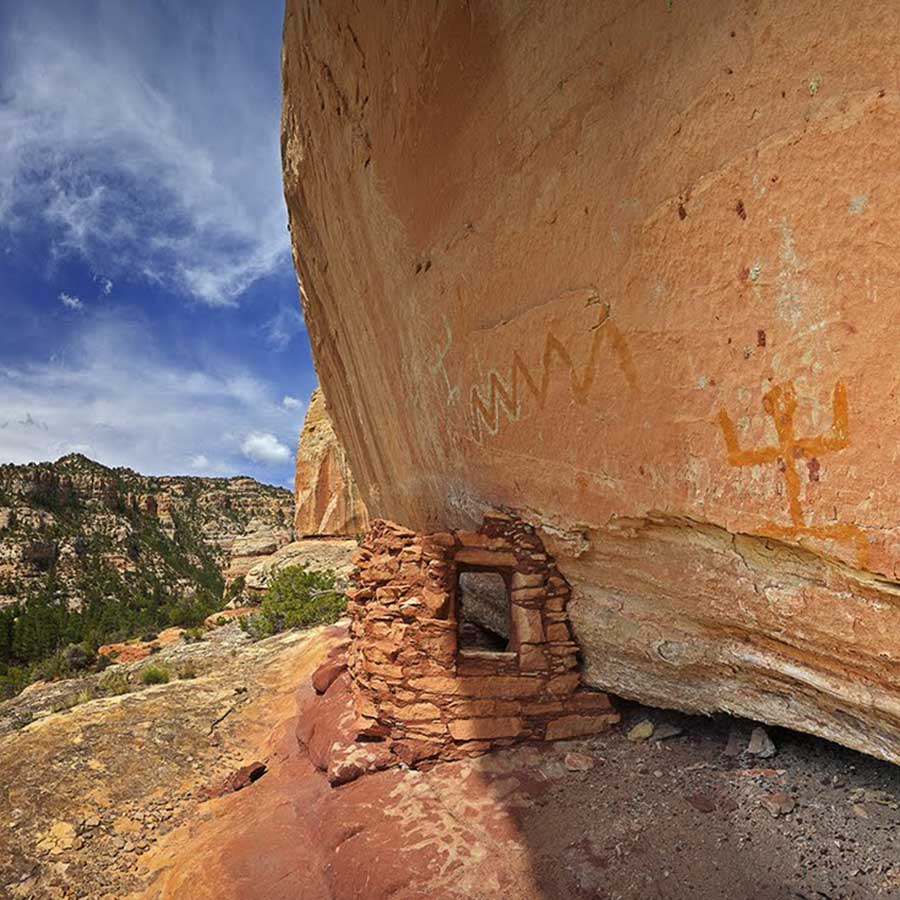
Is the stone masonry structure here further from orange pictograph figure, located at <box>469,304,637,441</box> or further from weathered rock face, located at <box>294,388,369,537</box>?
weathered rock face, located at <box>294,388,369,537</box>

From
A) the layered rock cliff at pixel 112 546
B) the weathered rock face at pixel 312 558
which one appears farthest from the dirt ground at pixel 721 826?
the layered rock cliff at pixel 112 546

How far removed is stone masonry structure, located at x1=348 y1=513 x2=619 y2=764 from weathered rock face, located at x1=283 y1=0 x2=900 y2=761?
28 cm

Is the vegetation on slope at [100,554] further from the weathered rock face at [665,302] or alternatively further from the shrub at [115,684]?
the weathered rock face at [665,302]

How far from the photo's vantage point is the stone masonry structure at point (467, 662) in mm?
4613

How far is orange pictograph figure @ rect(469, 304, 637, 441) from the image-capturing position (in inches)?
140

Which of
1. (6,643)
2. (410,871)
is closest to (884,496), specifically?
(410,871)

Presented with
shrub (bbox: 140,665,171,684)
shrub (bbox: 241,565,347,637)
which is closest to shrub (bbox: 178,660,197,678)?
shrub (bbox: 140,665,171,684)

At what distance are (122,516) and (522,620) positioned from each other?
59471 millimetres

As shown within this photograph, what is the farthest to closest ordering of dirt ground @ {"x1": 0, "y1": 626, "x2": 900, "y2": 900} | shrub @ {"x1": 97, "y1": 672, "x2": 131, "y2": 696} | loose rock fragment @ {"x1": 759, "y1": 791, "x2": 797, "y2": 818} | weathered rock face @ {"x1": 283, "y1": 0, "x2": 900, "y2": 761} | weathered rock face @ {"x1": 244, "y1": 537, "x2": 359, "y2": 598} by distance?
weathered rock face @ {"x1": 244, "y1": 537, "x2": 359, "y2": 598} < shrub @ {"x1": 97, "y1": 672, "x2": 131, "y2": 696} < loose rock fragment @ {"x1": 759, "y1": 791, "x2": 797, "y2": 818} < dirt ground @ {"x1": 0, "y1": 626, "x2": 900, "y2": 900} < weathered rock face @ {"x1": 283, "y1": 0, "x2": 900, "y2": 761}

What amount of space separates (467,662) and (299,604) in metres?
11.4

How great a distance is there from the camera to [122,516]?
2162 inches

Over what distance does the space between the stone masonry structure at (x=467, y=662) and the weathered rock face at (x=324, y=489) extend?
59.3 ft

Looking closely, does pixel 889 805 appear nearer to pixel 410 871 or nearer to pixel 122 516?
pixel 410 871

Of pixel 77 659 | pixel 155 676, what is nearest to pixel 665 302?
pixel 155 676
